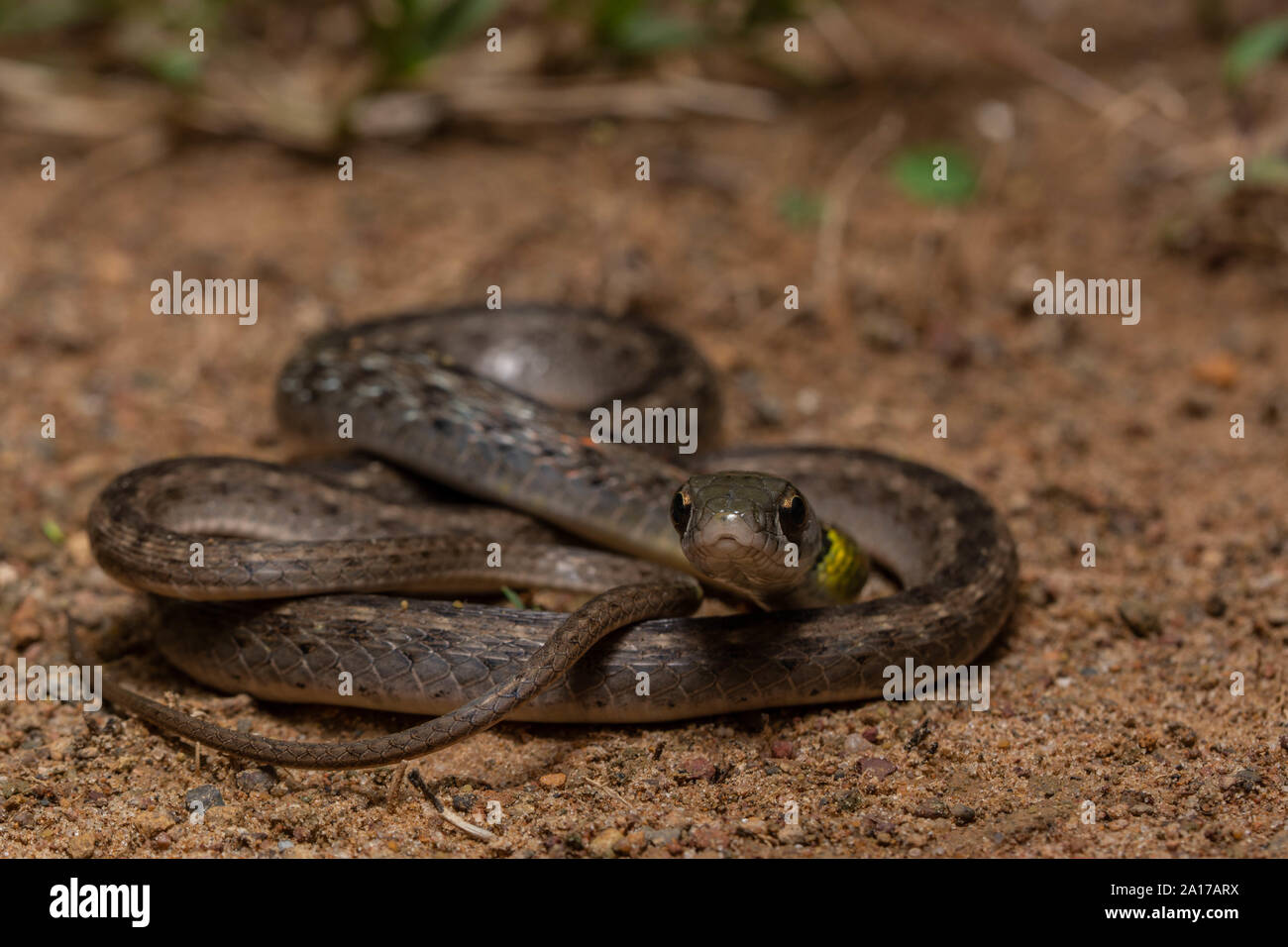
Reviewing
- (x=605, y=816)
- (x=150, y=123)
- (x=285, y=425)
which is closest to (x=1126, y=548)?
(x=605, y=816)

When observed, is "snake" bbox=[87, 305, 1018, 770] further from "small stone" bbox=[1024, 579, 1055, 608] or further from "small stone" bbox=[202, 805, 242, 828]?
"small stone" bbox=[1024, 579, 1055, 608]

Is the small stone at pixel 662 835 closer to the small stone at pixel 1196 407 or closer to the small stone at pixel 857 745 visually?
the small stone at pixel 857 745

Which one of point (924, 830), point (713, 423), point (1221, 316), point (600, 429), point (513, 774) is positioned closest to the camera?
point (924, 830)

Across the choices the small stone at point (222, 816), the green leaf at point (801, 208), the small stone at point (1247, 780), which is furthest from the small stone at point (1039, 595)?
the green leaf at point (801, 208)

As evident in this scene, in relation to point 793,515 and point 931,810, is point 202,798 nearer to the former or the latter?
point 793,515

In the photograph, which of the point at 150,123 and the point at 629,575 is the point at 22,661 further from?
the point at 150,123
